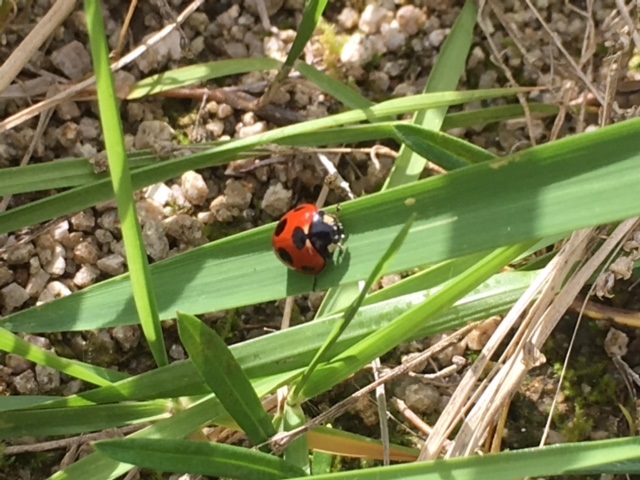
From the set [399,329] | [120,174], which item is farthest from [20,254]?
[399,329]

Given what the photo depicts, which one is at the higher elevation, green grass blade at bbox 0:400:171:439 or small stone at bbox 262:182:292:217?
small stone at bbox 262:182:292:217

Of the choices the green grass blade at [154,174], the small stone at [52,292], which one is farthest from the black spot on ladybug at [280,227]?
the small stone at [52,292]

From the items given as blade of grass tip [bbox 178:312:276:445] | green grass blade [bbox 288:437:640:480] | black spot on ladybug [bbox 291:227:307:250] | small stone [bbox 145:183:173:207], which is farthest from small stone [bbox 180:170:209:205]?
green grass blade [bbox 288:437:640:480]

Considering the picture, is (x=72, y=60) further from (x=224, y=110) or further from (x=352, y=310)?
(x=352, y=310)

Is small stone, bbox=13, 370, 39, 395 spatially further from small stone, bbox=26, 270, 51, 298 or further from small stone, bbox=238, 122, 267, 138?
small stone, bbox=238, 122, 267, 138

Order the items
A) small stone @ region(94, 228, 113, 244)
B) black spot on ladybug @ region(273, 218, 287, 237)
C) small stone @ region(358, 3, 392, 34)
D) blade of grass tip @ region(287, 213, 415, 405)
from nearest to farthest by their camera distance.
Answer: blade of grass tip @ region(287, 213, 415, 405), black spot on ladybug @ region(273, 218, 287, 237), small stone @ region(94, 228, 113, 244), small stone @ region(358, 3, 392, 34)

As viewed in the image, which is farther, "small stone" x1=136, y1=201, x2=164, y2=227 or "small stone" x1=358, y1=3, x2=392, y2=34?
"small stone" x1=358, y1=3, x2=392, y2=34
